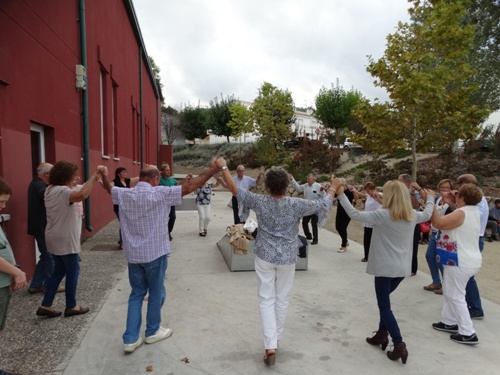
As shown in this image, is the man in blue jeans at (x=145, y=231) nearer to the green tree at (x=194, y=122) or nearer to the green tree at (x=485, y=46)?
the green tree at (x=485, y=46)

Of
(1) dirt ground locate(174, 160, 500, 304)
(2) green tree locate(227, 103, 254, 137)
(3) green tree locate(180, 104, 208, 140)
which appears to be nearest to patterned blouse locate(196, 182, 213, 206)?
(1) dirt ground locate(174, 160, 500, 304)

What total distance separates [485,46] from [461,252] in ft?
57.6

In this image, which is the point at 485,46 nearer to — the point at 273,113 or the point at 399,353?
the point at 399,353

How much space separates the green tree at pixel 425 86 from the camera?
1057 cm

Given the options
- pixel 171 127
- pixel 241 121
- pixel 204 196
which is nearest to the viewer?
pixel 204 196

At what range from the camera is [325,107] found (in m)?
41.7

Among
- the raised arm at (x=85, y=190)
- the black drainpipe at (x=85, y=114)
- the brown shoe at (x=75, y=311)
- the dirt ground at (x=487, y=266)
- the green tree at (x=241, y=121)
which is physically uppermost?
the green tree at (x=241, y=121)

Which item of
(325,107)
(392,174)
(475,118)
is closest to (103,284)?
(475,118)

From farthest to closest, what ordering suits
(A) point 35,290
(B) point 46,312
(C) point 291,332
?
(A) point 35,290, (B) point 46,312, (C) point 291,332

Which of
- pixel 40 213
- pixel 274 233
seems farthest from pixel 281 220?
pixel 40 213

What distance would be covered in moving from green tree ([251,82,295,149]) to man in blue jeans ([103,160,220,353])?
98.4 ft

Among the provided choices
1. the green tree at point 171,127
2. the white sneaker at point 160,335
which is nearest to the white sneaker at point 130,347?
the white sneaker at point 160,335

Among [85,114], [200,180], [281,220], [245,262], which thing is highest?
[85,114]

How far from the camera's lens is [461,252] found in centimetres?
360
